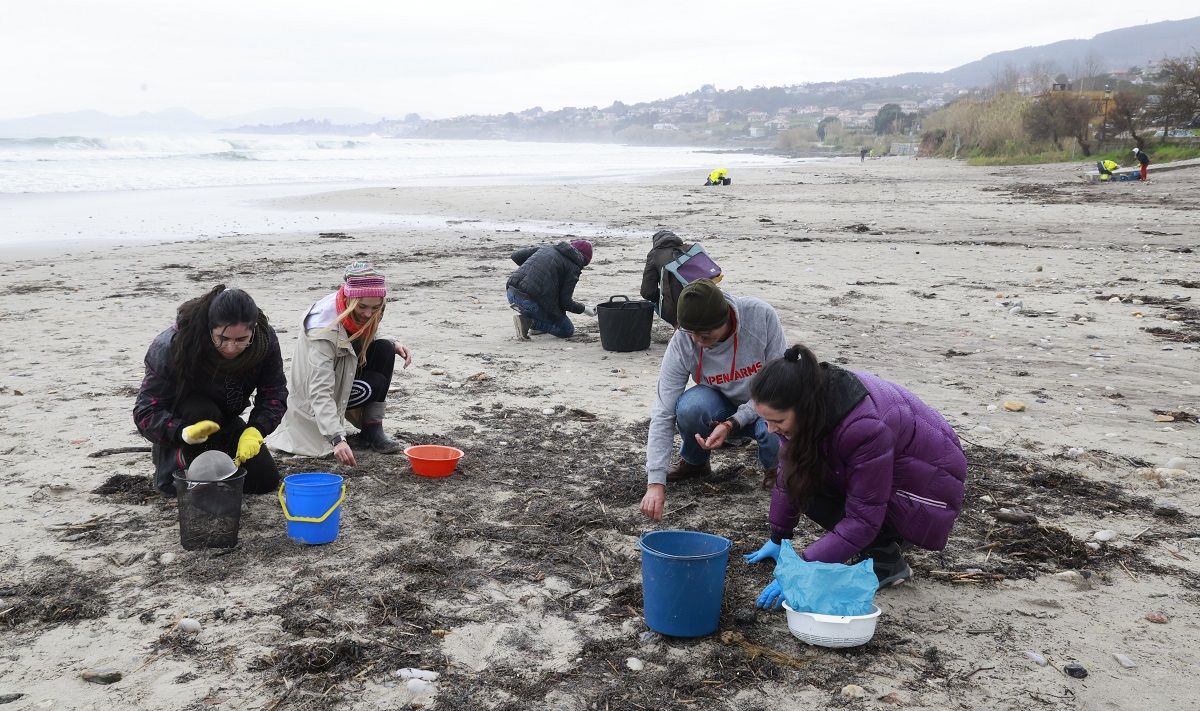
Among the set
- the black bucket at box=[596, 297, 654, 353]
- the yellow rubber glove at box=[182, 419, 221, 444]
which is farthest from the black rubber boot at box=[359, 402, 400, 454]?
the black bucket at box=[596, 297, 654, 353]

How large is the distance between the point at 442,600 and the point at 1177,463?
3907 mm

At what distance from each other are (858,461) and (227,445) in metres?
3.06

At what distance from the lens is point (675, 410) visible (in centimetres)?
441

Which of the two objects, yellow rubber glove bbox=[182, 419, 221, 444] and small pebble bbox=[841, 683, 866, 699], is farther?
yellow rubber glove bbox=[182, 419, 221, 444]

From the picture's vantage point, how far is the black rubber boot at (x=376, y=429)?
5352mm

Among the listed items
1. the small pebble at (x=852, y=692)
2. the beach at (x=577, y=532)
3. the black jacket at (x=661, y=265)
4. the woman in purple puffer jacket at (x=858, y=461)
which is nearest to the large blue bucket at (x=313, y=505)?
the beach at (x=577, y=532)

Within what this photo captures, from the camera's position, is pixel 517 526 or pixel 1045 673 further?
pixel 517 526

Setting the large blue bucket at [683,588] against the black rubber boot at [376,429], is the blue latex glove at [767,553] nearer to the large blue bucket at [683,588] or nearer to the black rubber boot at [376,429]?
the large blue bucket at [683,588]

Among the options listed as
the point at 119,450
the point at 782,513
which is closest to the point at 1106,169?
the point at 782,513

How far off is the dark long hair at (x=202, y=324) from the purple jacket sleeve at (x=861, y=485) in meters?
2.55

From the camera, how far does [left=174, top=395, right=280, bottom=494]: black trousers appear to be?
14.3 feet

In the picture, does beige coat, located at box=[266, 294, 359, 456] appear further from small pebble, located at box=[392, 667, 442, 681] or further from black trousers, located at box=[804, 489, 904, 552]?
black trousers, located at box=[804, 489, 904, 552]

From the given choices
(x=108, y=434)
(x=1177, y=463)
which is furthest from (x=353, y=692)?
(x=1177, y=463)

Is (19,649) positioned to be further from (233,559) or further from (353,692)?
(353,692)
